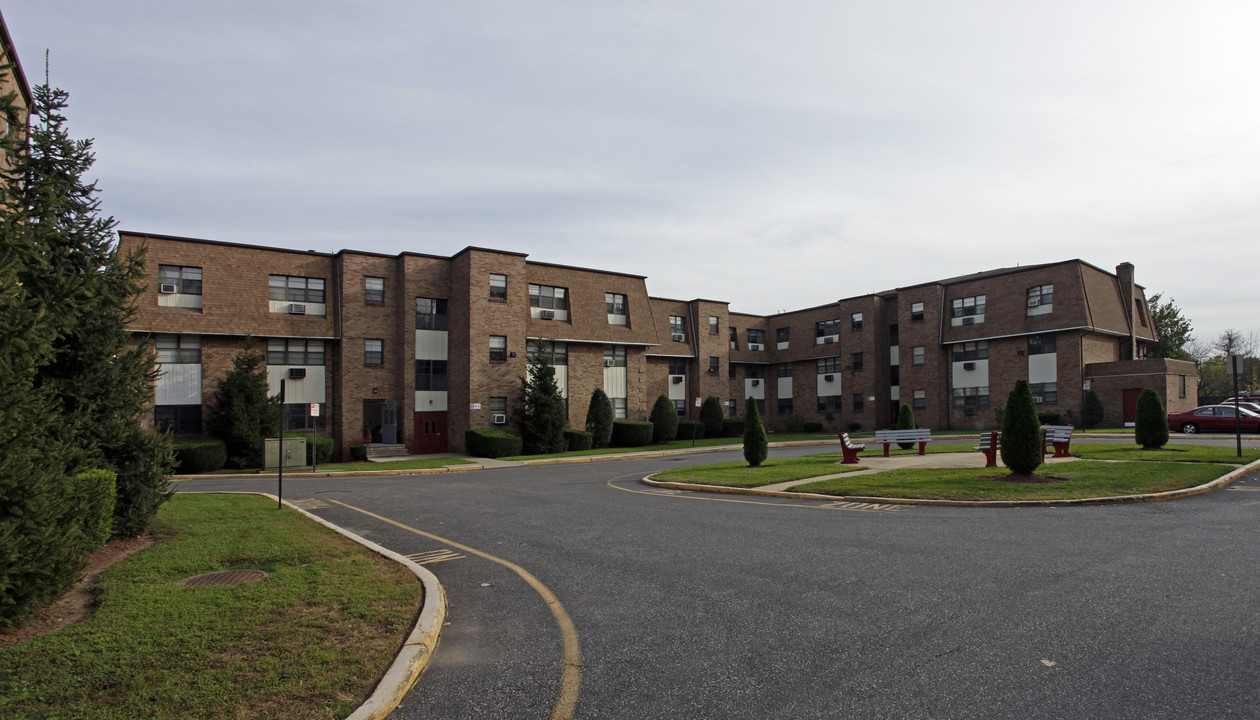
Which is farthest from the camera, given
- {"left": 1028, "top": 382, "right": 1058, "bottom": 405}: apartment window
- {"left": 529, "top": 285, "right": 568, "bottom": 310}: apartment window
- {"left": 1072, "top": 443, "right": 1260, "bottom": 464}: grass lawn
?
{"left": 1028, "top": 382, "right": 1058, "bottom": 405}: apartment window

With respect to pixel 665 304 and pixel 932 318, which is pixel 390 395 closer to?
pixel 665 304

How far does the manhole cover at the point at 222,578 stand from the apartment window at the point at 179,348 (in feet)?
82.8

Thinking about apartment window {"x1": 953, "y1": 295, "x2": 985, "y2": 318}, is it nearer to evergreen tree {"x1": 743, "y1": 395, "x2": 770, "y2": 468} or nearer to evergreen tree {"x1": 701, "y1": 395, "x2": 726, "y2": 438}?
evergreen tree {"x1": 701, "y1": 395, "x2": 726, "y2": 438}

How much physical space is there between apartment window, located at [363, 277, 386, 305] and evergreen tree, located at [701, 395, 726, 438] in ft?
74.7

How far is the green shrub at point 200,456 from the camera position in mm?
26250

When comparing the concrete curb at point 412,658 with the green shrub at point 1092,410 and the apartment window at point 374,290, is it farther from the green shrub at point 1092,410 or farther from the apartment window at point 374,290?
the green shrub at point 1092,410

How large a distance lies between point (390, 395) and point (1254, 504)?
103ft

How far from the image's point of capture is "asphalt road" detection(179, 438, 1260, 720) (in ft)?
14.3

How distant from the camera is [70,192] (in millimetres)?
9398

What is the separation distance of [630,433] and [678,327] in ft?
40.6

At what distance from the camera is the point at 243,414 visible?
91.1ft

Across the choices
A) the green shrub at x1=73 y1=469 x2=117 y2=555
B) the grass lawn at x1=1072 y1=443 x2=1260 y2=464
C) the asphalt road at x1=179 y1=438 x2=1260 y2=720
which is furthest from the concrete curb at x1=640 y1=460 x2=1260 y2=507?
the green shrub at x1=73 y1=469 x2=117 y2=555

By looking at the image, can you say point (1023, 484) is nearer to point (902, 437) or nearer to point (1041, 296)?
point (902, 437)

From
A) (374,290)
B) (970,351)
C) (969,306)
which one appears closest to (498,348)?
(374,290)
